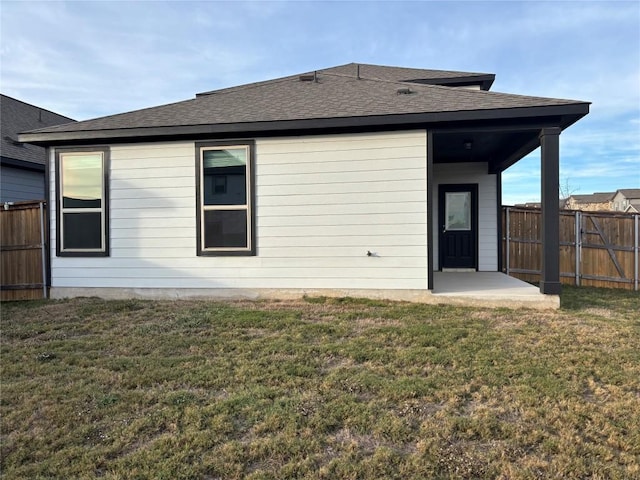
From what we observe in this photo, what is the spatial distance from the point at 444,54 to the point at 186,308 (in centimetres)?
1249

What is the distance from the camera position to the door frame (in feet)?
31.4

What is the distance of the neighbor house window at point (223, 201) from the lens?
672cm

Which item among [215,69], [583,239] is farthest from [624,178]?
[215,69]

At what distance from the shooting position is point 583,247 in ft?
29.6

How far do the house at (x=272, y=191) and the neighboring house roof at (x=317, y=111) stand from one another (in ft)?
0.08

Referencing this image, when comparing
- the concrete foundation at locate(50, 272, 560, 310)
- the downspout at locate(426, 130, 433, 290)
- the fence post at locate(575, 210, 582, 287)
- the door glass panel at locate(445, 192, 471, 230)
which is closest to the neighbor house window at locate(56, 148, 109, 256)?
the concrete foundation at locate(50, 272, 560, 310)

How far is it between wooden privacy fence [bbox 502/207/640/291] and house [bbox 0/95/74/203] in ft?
39.4

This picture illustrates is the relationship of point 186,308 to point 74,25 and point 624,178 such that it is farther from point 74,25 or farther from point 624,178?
point 624,178

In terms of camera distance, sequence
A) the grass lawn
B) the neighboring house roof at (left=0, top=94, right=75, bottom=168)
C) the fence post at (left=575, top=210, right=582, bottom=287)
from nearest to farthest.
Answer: the grass lawn → the fence post at (left=575, top=210, right=582, bottom=287) → the neighboring house roof at (left=0, top=94, right=75, bottom=168)

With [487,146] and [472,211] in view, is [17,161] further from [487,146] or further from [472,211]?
[472,211]

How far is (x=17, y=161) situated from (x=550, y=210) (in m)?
12.4

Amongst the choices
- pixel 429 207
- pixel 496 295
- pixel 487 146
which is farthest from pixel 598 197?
pixel 429 207

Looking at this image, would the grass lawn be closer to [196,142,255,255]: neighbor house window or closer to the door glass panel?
[196,142,255,255]: neighbor house window

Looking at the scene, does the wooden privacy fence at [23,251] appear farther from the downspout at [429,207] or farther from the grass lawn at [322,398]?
the downspout at [429,207]
